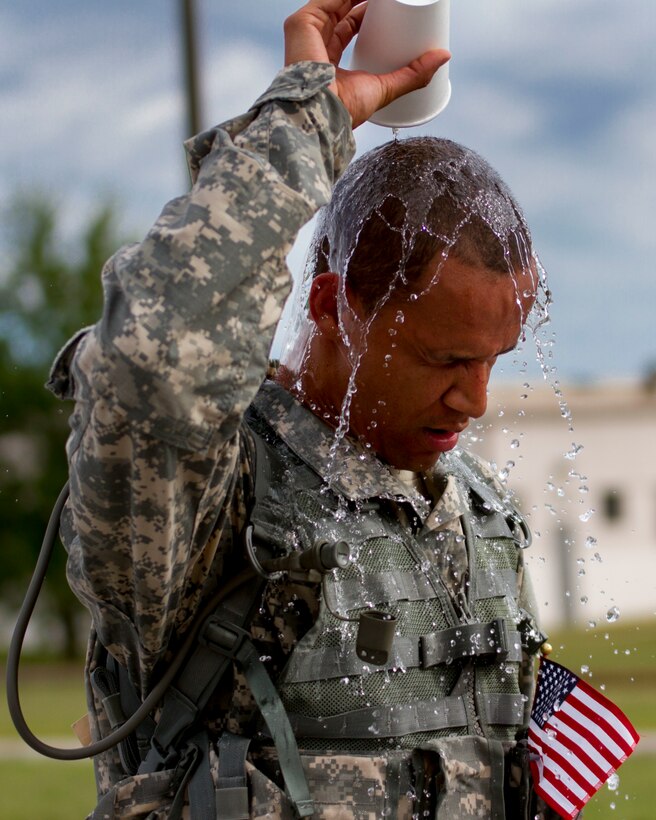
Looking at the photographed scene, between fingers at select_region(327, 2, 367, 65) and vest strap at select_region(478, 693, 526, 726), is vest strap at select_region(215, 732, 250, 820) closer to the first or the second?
vest strap at select_region(478, 693, 526, 726)

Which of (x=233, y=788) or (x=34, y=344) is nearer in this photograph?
(x=233, y=788)

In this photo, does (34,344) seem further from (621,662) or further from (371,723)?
(371,723)

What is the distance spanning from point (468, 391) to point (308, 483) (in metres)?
0.40

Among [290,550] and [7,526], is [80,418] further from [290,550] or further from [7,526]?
[7,526]

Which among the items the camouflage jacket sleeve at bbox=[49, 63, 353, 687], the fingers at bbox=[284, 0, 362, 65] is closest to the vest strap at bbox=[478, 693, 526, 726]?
the camouflage jacket sleeve at bbox=[49, 63, 353, 687]

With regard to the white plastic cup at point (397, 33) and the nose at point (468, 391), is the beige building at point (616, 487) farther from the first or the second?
the white plastic cup at point (397, 33)

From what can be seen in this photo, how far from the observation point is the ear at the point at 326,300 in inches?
111

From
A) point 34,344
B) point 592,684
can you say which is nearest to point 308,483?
point 592,684

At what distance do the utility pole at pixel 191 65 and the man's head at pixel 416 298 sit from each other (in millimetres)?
4515

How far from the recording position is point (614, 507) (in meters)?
40.8

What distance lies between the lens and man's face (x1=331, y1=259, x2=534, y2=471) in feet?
8.77

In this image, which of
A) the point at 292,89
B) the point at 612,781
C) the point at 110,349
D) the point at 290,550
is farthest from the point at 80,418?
the point at 612,781

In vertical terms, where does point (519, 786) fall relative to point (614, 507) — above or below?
above

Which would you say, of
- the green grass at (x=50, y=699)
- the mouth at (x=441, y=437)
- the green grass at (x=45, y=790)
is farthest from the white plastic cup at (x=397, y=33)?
the green grass at (x=50, y=699)
